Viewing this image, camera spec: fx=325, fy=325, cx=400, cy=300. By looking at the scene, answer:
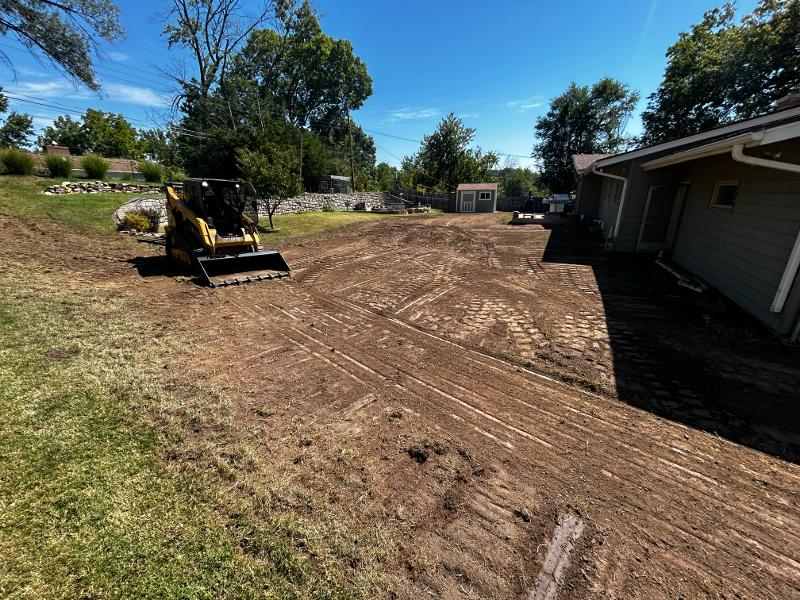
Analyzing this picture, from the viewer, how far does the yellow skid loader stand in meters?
7.64

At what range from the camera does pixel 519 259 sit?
34.2ft

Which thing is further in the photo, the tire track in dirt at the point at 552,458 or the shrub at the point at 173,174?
the shrub at the point at 173,174

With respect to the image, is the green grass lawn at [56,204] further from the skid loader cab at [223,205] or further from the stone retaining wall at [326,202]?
the stone retaining wall at [326,202]

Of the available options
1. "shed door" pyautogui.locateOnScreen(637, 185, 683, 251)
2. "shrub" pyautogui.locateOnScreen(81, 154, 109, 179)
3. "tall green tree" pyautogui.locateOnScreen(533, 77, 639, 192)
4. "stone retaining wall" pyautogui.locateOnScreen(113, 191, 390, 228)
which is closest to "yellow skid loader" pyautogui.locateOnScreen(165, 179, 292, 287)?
"stone retaining wall" pyautogui.locateOnScreen(113, 191, 390, 228)

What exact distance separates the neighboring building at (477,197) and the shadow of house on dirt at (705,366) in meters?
27.2

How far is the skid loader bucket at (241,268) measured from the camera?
7.45 meters

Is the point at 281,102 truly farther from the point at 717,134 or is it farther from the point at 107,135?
the point at 717,134

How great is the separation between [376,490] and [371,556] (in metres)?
0.49

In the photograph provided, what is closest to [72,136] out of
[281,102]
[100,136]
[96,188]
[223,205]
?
[100,136]

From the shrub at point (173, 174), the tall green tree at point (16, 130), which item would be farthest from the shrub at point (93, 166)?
the tall green tree at point (16, 130)

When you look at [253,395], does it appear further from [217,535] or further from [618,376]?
[618,376]

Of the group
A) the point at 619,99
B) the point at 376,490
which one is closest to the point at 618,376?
the point at 376,490

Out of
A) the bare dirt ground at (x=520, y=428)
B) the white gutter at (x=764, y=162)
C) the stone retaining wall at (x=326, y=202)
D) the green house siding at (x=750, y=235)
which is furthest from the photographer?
the stone retaining wall at (x=326, y=202)

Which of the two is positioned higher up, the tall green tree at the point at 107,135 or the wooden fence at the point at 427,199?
the tall green tree at the point at 107,135
